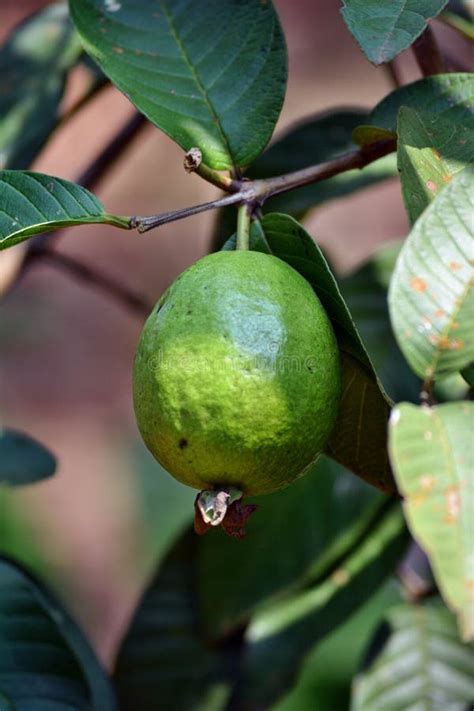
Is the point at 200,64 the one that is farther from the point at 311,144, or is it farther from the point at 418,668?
the point at 418,668

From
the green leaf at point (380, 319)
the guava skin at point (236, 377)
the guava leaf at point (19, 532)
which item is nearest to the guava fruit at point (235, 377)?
the guava skin at point (236, 377)

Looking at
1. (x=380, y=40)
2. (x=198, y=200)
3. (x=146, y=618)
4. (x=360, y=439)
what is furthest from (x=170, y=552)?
(x=198, y=200)

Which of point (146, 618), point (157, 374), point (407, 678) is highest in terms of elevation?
point (157, 374)

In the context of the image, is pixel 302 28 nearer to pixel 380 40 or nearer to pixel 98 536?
pixel 98 536

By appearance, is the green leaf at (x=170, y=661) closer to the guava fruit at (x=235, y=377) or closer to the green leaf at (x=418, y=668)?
the green leaf at (x=418, y=668)

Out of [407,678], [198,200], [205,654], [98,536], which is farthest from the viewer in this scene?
[198,200]

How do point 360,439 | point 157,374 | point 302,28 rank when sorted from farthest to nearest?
1. point 302,28
2. point 360,439
3. point 157,374
